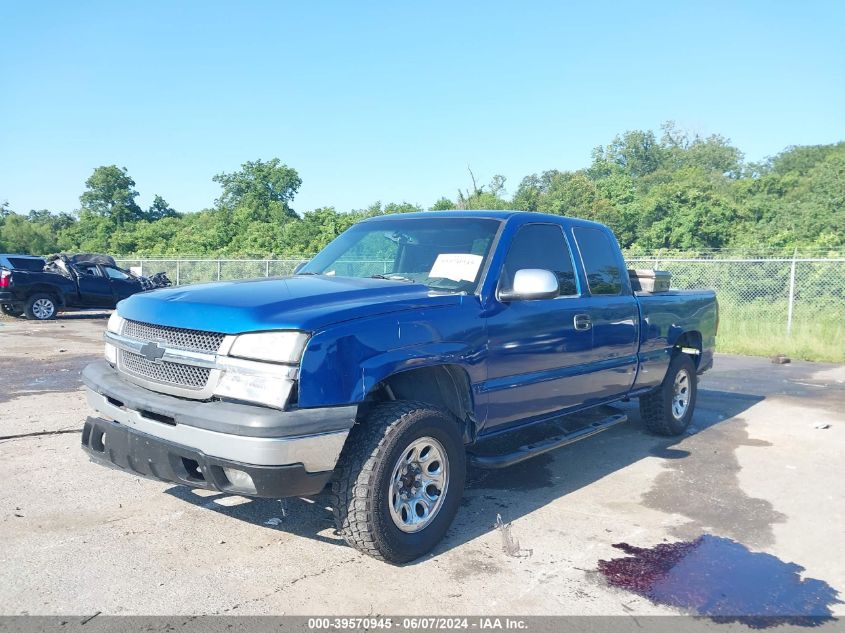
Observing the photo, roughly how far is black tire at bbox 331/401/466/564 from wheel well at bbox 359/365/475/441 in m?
0.28

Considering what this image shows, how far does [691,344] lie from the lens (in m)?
6.77

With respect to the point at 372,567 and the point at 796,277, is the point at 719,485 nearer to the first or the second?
the point at 372,567

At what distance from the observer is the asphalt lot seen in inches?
125

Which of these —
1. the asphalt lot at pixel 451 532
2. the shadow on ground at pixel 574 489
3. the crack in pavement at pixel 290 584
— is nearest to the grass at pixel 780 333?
the shadow on ground at pixel 574 489

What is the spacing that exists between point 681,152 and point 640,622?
94831 mm

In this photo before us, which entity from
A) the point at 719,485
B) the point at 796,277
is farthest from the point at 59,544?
the point at 796,277

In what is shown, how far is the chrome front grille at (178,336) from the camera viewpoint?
3.31 metres

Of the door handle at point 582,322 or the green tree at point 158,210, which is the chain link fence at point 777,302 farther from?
the green tree at point 158,210

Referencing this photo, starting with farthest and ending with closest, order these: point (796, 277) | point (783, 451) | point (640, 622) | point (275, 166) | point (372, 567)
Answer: point (275, 166)
point (796, 277)
point (783, 451)
point (372, 567)
point (640, 622)

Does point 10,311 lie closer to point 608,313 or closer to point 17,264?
point 17,264

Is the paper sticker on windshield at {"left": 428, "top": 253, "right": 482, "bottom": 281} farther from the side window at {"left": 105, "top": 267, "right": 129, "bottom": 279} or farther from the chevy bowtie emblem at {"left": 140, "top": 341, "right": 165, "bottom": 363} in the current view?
the side window at {"left": 105, "top": 267, "right": 129, "bottom": 279}

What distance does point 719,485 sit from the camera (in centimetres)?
508

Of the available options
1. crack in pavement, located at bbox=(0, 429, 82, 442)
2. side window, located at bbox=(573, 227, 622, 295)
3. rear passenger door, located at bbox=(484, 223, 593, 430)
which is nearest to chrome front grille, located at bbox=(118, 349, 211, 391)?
rear passenger door, located at bbox=(484, 223, 593, 430)

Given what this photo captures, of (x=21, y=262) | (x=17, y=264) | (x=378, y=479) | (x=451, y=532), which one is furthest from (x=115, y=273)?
(x=378, y=479)
